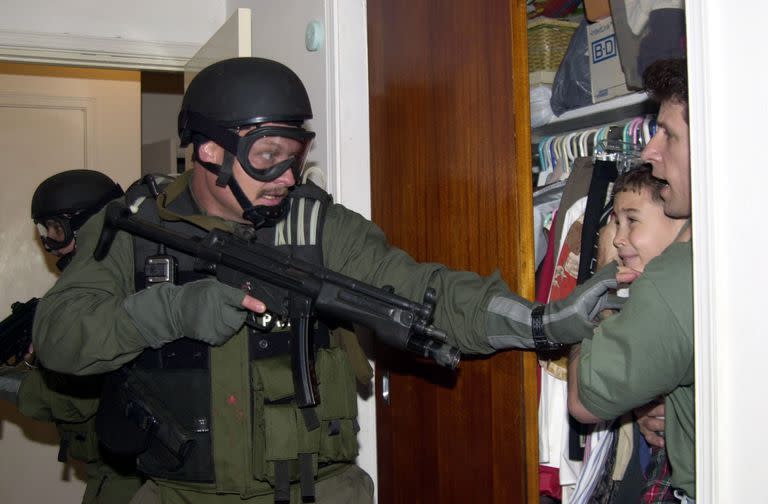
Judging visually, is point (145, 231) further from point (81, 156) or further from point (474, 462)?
point (81, 156)

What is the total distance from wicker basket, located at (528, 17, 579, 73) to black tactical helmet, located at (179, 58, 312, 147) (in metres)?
1.02

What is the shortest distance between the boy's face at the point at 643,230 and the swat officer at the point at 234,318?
0.39 meters

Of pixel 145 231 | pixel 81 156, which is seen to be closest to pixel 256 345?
pixel 145 231

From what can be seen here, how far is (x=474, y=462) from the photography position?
188 cm

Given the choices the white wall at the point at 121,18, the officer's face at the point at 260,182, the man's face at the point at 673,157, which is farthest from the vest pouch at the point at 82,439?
the man's face at the point at 673,157

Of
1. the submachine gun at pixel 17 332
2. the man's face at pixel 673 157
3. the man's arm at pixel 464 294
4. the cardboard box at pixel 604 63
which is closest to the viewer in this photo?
the man's face at pixel 673 157

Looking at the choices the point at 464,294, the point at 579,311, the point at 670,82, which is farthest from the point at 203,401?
→ the point at 670,82

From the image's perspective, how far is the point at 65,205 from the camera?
279 centimetres

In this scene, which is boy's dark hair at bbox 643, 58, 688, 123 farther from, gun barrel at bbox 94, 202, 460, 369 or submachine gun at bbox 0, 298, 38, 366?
submachine gun at bbox 0, 298, 38, 366

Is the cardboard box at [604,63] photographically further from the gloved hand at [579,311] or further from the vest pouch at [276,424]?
the vest pouch at [276,424]

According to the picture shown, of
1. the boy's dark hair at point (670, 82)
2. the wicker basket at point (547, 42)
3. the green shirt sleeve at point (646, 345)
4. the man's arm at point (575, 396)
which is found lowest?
the man's arm at point (575, 396)

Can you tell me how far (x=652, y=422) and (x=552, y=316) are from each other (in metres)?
0.43

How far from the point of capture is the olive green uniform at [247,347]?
5.57ft

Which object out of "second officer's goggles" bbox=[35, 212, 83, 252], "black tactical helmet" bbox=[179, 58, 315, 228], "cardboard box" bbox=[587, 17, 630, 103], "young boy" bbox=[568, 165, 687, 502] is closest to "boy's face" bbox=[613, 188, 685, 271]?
"young boy" bbox=[568, 165, 687, 502]
